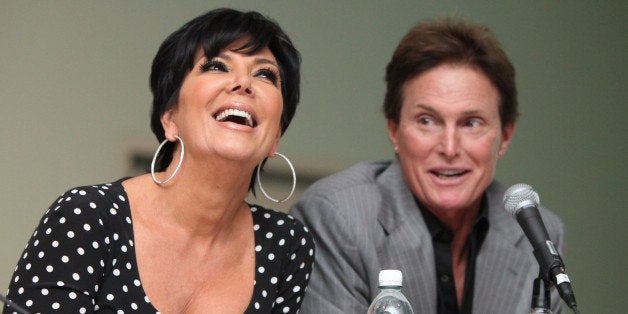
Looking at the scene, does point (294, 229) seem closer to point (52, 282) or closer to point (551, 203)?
point (52, 282)

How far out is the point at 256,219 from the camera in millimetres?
2416

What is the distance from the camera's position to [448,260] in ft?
8.84

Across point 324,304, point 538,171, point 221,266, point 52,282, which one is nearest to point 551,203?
point 538,171

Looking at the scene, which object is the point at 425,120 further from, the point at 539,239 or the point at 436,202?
the point at 539,239

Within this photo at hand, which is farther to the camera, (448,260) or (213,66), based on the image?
(448,260)

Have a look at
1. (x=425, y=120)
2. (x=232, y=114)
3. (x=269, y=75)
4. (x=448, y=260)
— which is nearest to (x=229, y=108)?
(x=232, y=114)

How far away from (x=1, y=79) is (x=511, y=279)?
183 cm

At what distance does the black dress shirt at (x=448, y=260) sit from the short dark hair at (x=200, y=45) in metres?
0.64

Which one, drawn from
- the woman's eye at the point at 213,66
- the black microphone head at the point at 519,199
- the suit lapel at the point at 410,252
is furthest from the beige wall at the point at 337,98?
the black microphone head at the point at 519,199

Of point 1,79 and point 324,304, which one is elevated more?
point 1,79

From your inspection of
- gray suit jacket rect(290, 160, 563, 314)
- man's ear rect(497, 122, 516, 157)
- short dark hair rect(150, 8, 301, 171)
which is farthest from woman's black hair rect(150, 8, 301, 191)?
man's ear rect(497, 122, 516, 157)

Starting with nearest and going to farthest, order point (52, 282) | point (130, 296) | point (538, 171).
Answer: point (52, 282)
point (130, 296)
point (538, 171)

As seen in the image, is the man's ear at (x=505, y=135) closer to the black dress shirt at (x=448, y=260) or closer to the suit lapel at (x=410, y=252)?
the black dress shirt at (x=448, y=260)

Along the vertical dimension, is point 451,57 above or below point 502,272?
above
